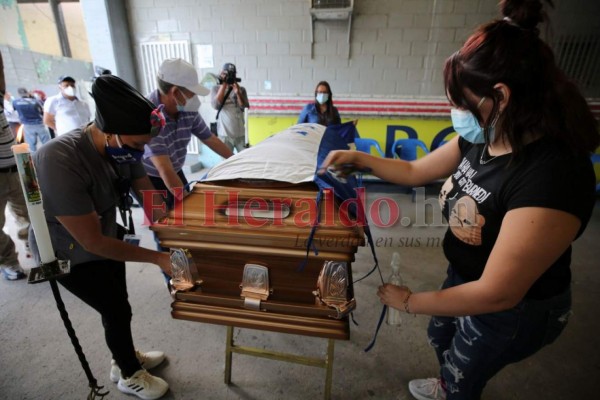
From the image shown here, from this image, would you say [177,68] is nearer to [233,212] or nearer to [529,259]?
[233,212]

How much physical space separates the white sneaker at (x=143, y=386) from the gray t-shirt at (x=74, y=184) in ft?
1.92

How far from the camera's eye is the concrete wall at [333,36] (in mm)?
3926

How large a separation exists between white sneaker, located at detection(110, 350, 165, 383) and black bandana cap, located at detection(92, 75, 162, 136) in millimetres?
1030

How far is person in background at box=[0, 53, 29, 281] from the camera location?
1822 millimetres

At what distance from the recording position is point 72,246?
1027 millimetres

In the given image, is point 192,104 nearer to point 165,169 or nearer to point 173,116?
point 173,116

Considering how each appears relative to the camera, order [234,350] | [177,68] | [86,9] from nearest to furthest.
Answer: [234,350] → [177,68] → [86,9]

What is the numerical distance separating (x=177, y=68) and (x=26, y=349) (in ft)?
5.30

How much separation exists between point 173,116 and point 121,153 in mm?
668

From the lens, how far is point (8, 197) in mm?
1990

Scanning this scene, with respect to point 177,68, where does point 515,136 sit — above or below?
below

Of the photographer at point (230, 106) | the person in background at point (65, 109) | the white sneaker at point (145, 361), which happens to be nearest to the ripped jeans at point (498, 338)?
the white sneaker at point (145, 361)

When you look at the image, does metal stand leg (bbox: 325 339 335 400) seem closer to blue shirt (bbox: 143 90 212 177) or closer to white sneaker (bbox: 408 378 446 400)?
white sneaker (bbox: 408 378 446 400)

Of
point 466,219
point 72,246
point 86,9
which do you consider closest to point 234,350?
point 72,246
